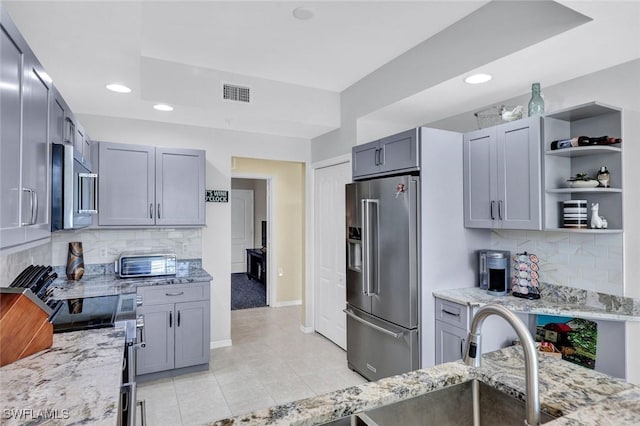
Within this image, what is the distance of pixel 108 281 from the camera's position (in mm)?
3293

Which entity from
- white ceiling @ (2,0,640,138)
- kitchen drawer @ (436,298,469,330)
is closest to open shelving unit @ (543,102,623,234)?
white ceiling @ (2,0,640,138)

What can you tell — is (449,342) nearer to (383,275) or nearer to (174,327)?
(383,275)

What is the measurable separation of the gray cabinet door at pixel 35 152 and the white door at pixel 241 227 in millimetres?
A: 6895

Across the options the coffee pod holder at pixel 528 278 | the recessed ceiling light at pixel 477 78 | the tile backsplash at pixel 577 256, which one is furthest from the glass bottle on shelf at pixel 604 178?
the recessed ceiling light at pixel 477 78

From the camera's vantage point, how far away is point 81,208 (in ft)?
7.02

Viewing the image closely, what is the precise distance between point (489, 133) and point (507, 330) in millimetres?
1517

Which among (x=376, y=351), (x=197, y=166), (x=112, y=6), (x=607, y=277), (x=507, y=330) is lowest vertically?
(x=376, y=351)

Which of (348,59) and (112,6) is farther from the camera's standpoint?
(348,59)

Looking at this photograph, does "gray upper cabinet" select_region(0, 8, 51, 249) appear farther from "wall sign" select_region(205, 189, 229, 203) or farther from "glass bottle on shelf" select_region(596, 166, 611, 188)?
"glass bottle on shelf" select_region(596, 166, 611, 188)

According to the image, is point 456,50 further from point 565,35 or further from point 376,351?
point 376,351

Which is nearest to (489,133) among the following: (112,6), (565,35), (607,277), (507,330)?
(565,35)

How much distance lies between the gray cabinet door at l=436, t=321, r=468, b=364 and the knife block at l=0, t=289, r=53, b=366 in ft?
8.13

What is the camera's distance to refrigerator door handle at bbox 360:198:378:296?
10.1 feet

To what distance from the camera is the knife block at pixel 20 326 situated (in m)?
1.40
